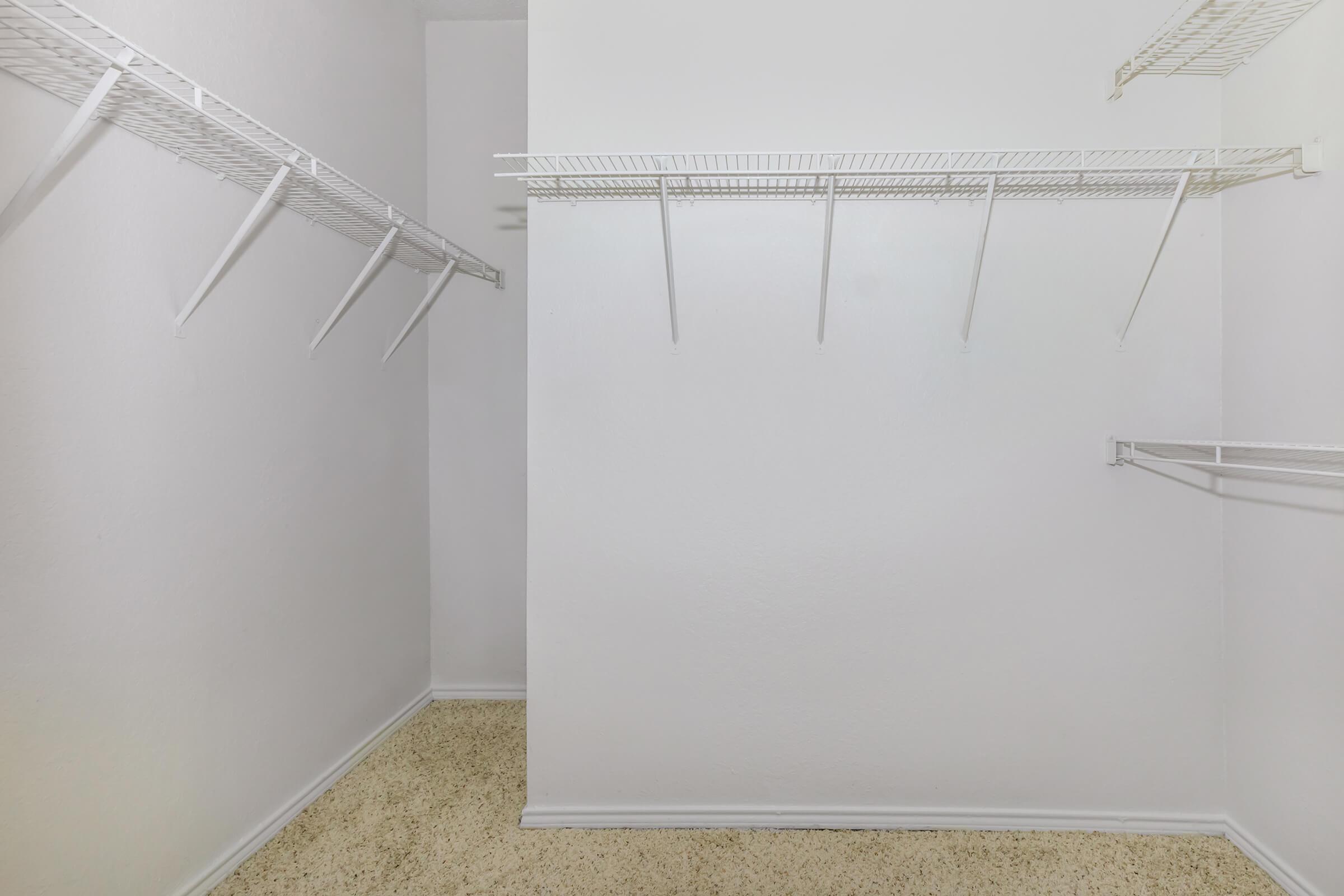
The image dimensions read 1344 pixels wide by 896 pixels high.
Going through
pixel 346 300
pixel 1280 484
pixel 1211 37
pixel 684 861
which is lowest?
pixel 684 861

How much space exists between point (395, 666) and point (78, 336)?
163 centimetres

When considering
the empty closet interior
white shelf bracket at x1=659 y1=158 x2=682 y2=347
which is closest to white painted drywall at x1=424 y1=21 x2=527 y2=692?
the empty closet interior

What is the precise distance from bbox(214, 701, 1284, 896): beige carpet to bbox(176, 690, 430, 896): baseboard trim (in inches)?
1.1

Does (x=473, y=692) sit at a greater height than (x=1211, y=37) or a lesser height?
lesser

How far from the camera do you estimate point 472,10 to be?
258 cm

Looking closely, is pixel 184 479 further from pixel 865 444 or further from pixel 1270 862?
pixel 1270 862

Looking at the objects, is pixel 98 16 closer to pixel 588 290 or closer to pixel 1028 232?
pixel 588 290

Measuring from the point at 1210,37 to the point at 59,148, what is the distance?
2.67m

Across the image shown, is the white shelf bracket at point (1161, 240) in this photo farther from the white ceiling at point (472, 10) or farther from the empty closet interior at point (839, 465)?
the white ceiling at point (472, 10)

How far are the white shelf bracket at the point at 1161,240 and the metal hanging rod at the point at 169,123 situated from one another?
217 centimetres

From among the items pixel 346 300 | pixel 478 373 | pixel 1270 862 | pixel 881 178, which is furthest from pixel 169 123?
pixel 1270 862

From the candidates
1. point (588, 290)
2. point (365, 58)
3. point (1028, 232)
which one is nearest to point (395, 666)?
point (588, 290)

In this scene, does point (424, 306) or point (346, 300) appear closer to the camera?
point (346, 300)

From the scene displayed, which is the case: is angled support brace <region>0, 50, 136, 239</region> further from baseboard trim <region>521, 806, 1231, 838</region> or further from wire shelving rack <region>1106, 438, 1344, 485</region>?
wire shelving rack <region>1106, 438, 1344, 485</region>
